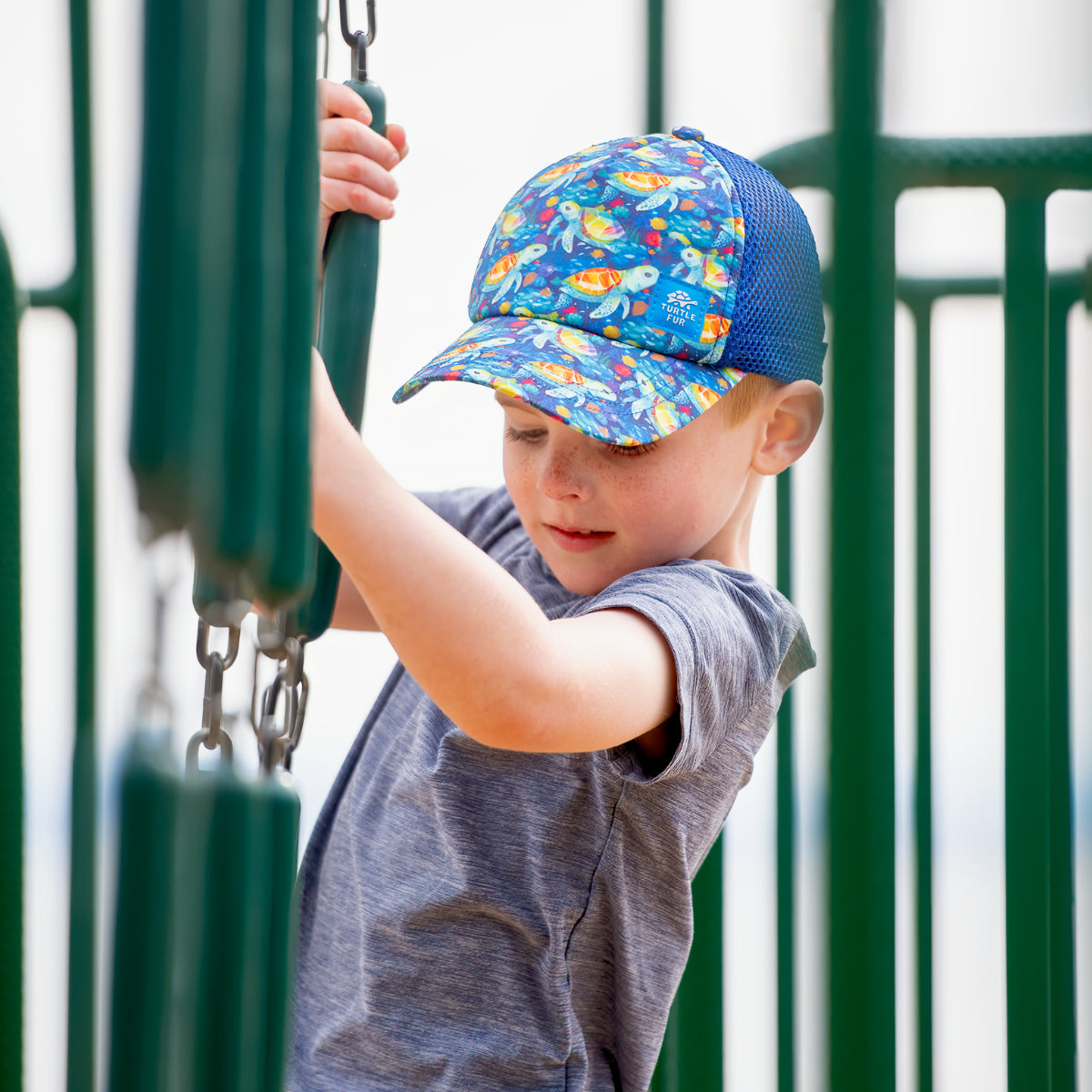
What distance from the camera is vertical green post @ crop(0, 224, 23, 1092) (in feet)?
2.57

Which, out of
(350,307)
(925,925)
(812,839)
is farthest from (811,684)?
(350,307)

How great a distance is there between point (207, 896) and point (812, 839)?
72 centimetres

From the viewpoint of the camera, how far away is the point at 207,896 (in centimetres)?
36

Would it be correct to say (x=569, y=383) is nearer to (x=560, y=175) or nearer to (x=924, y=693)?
(x=560, y=175)

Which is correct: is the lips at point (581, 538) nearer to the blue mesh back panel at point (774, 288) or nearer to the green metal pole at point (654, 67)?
the blue mesh back panel at point (774, 288)

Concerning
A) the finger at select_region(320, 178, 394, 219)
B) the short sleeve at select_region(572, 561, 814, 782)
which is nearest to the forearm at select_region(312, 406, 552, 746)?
the short sleeve at select_region(572, 561, 814, 782)

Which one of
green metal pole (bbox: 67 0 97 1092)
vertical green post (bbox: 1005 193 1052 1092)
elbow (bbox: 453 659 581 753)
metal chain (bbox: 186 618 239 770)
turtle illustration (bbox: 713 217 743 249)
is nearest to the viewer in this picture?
metal chain (bbox: 186 618 239 770)

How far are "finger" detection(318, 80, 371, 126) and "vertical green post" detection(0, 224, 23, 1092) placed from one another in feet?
0.86

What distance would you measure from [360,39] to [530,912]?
19.4 inches

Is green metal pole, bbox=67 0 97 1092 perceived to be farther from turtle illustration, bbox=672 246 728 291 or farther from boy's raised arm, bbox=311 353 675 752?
turtle illustration, bbox=672 246 728 291

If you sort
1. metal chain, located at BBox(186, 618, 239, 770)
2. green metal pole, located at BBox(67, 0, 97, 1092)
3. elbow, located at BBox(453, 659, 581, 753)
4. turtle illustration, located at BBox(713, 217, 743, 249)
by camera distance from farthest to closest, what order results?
green metal pole, located at BBox(67, 0, 97, 1092) < turtle illustration, located at BBox(713, 217, 743, 249) < elbow, located at BBox(453, 659, 581, 753) < metal chain, located at BBox(186, 618, 239, 770)

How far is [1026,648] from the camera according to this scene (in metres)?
1.02

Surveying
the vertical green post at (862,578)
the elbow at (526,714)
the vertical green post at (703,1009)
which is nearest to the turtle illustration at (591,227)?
the vertical green post at (862,578)

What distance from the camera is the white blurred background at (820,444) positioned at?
2.97 feet
